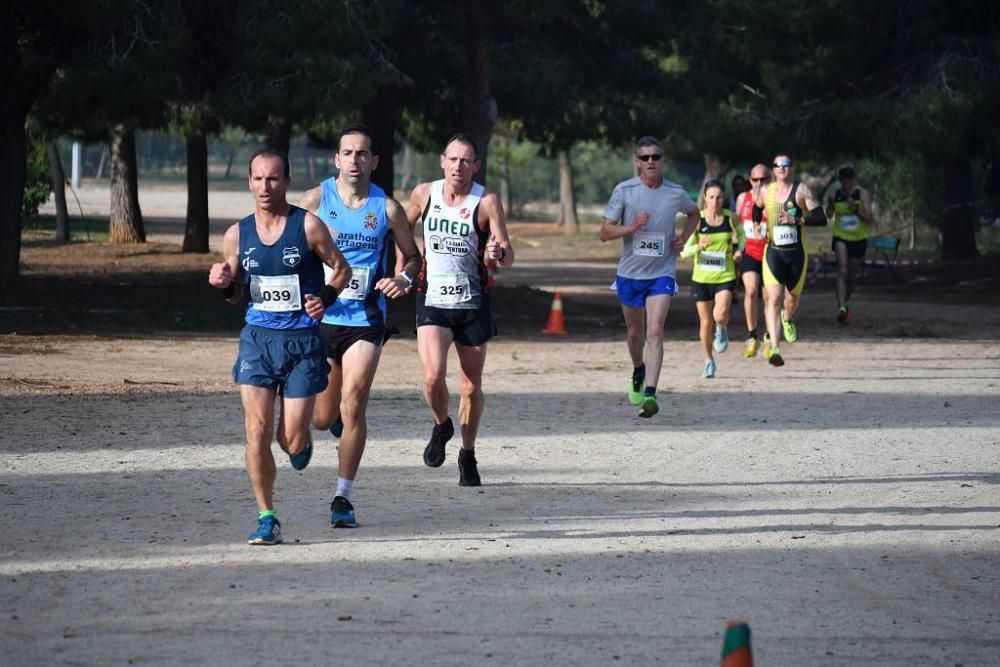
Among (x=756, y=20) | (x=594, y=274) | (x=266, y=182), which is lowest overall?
(x=594, y=274)

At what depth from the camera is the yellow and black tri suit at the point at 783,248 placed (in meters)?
18.2

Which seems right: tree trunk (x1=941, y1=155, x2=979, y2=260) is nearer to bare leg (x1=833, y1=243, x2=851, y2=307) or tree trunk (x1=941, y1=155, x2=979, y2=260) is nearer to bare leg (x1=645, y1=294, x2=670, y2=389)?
bare leg (x1=833, y1=243, x2=851, y2=307)

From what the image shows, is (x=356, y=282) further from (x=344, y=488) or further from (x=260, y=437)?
(x=260, y=437)

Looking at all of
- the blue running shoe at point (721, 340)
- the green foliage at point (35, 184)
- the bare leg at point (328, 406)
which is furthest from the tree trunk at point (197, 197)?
the bare leg at point (328, 406)

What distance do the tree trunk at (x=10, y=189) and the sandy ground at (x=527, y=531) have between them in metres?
6.78

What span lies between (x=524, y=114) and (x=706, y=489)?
18.9 meters

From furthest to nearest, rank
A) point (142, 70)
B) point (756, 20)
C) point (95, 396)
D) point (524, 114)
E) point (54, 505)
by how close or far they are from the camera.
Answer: point (756, 20) → point (524, 114) → point (142, 70) → point (95, 396) → point (54, 505)

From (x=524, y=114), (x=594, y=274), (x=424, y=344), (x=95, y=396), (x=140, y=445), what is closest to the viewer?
(x=424, y=344)

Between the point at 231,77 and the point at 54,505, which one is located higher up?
the point at 231,77

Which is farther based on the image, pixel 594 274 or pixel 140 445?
pixel 594 274

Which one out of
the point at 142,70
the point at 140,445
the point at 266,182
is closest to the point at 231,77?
the point at 142,70

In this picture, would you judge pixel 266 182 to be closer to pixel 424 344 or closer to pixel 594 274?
pixel 424 344

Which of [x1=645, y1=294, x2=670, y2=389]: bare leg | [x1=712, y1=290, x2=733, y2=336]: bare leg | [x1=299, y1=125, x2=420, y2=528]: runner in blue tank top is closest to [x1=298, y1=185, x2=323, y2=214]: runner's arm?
[x1=299, y1=125, x2=420, y2=528]: runner in blue tank top

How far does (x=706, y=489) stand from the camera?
1086cm
